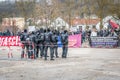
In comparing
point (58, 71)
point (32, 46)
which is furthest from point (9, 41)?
point (58, 71)

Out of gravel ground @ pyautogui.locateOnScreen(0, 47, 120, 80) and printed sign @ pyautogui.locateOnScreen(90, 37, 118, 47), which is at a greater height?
printed sign @ pyautogui.locateOnScreen(90, 37, 118, 47)

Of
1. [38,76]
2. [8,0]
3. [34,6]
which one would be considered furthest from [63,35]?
[8,0]

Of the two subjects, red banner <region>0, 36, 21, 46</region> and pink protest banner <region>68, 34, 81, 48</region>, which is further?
pink protest banner <region>68, 34, 81, 48</region>

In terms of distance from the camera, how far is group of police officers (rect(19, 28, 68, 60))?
2666 centimetres

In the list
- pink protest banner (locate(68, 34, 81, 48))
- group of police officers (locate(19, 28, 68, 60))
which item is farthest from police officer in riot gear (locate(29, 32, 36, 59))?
pink protest banner (locate(68, 34, 81, 48))

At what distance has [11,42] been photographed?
36969mm

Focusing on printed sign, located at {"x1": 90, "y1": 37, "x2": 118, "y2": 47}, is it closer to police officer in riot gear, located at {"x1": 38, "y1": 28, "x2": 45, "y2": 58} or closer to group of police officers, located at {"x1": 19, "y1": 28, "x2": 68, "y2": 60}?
group of police officers, located at {"x1": 19, "y1": 28, "x2": 68, "y2": 60}

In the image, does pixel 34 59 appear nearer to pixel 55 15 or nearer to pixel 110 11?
pixel 110 11

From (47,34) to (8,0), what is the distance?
150ft

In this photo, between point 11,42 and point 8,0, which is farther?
point 8,0

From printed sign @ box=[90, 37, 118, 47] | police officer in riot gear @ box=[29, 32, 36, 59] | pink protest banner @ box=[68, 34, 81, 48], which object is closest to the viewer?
police officer in riot gear @ box=[29, 32, 36, 59]

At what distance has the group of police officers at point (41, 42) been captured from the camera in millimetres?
26656

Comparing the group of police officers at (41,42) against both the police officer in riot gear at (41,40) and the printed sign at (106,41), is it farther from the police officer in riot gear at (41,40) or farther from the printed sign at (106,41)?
the printed sign at (106,41)

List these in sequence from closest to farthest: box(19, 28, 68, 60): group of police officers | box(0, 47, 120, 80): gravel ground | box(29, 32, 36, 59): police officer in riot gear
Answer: box(0, 47, 120, 80): gravel ground < box(19, 28, 68, 60): group of police officers < box(29, 32, 36, 59): police officer in riot gear
